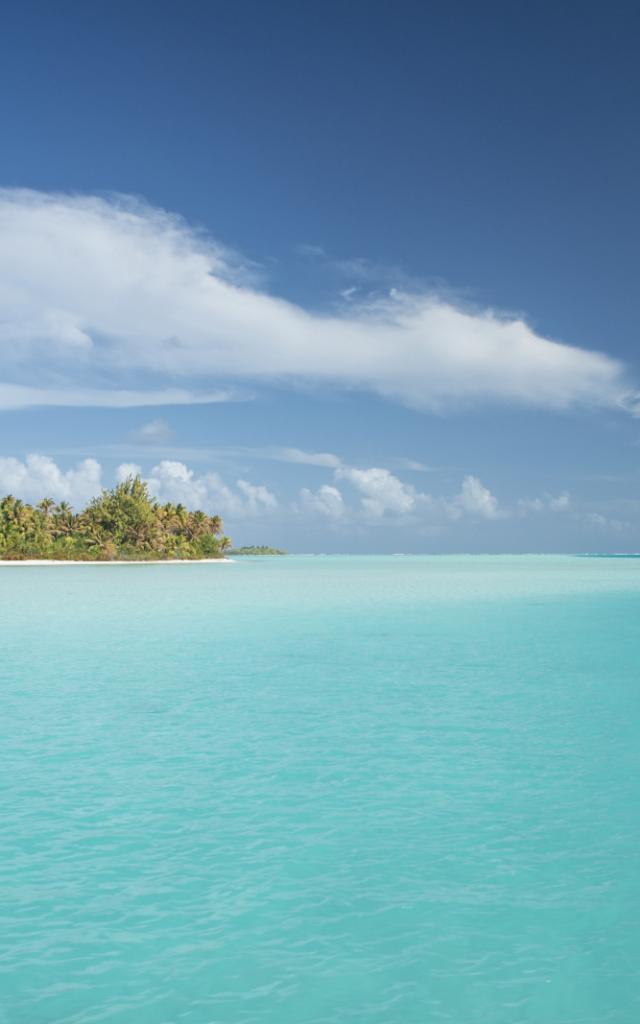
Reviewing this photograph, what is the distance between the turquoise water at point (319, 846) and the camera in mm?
6102

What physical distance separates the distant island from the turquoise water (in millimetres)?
83919

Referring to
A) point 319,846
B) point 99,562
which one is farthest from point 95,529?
point 319,846

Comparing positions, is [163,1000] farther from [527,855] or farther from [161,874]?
[527,855]

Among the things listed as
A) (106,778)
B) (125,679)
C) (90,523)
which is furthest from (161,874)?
(90,523)

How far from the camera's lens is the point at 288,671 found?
70.0 ft

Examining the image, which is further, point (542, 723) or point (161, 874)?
point (542, 723)

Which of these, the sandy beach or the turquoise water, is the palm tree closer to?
the sandy beach

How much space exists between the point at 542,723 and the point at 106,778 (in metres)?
7.69

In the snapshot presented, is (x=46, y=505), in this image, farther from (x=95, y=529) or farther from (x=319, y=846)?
(x=319, y=846)

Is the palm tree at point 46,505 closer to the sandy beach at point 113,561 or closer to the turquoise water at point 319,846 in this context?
the sandy beach at point 113,561

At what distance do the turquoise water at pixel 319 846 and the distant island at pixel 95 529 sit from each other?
83.9 m

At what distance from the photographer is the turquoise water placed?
610 cm

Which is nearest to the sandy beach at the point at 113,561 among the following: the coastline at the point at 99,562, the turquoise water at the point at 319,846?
the coastline at the point at 99,562

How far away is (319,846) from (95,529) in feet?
336
